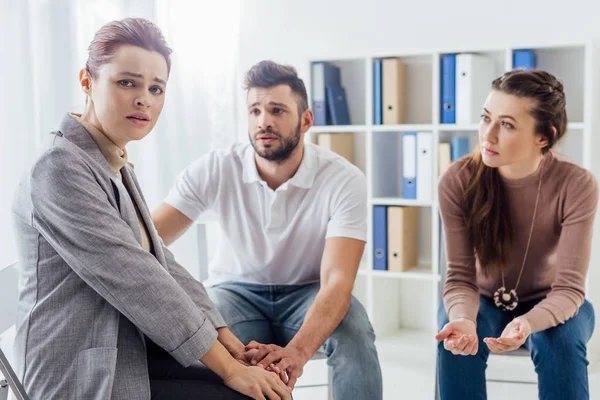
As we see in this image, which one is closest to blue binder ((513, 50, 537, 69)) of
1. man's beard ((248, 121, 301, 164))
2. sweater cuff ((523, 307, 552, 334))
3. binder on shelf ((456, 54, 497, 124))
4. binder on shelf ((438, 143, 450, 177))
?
binder on shelf ((456, 54, 497, 124))

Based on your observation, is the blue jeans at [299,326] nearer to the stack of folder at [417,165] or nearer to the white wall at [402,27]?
the stack of folder at [417,165]

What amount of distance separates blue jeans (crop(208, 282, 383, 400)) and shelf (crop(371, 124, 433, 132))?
46.0 inches

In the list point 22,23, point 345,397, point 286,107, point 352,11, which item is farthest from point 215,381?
point 352,11

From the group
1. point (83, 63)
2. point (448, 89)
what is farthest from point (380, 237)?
point (83, 63)

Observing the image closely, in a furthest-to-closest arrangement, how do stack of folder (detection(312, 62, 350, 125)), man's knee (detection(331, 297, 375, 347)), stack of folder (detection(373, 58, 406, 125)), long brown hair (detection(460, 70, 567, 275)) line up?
1. stack of folder (detection(312, 62, 350, 125))
2. stack of folder (detection(373, 58, 406, 125))
3. long brown hair (detection(460, 70, 567, 275))
4. man's knee (detection(331, 297, 375, 347))

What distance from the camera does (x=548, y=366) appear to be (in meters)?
1.68

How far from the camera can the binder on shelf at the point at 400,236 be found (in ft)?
9.71

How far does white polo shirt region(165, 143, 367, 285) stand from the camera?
1.96 meters

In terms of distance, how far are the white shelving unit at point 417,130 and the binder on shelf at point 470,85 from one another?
0.04m

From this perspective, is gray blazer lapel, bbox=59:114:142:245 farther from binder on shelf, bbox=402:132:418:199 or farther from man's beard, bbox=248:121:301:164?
binder on shelf, bbox=402:132:418:199

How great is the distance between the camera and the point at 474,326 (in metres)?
1.74

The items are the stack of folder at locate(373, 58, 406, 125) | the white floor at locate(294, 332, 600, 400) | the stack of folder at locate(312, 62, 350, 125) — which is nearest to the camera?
the white floor at locate(294, 332, 600, 400)

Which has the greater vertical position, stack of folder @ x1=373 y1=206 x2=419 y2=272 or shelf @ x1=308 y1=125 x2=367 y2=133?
shelf @ x1=308 y1=125 x2=367 y2=133

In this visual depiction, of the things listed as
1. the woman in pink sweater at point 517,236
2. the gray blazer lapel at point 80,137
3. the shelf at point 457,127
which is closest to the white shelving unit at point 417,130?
the shelf at point 457,127
